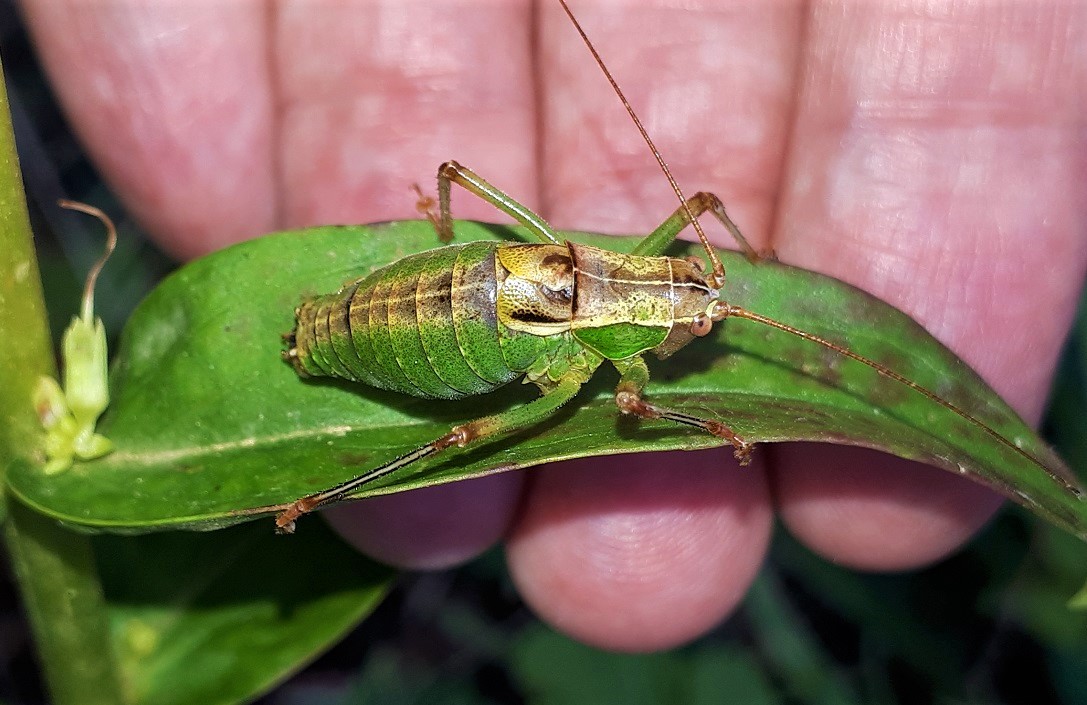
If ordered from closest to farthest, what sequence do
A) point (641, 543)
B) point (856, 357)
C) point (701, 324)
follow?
point (856, 357) → point (701, 324) → point (641, 543)

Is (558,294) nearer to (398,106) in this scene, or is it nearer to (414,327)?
(414,327)

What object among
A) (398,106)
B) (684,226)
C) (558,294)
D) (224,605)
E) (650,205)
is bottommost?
(224,605)

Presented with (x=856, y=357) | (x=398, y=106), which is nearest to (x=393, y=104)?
(x=398, y=106)

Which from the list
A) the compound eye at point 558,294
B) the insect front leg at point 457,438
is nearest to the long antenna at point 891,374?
the compound eye at point 558,294

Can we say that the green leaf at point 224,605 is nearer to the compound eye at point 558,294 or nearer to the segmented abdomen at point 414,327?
the segmented abdomen at point 414,327

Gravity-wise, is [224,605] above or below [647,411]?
below

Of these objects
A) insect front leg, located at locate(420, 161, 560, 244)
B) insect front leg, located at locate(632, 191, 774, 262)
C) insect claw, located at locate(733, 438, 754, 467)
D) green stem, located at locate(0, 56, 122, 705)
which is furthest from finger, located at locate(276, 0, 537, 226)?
insect claw, located at locate(733, 438, 754, 467)

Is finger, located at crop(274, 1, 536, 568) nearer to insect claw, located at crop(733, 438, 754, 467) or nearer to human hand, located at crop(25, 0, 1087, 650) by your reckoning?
human hand, located at crop(25, 0, 1087, 650)
